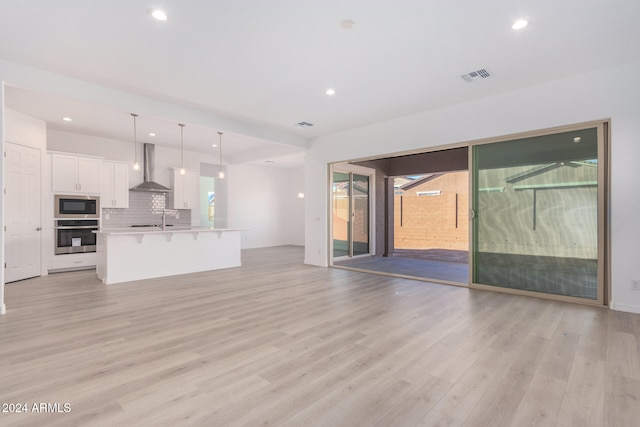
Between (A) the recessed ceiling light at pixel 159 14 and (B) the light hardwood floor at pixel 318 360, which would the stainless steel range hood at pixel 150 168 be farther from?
(A) the recessed ceiling light at pixel 159 14

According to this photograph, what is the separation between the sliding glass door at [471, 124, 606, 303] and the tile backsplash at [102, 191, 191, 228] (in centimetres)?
740

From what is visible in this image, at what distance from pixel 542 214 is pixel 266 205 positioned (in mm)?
8717

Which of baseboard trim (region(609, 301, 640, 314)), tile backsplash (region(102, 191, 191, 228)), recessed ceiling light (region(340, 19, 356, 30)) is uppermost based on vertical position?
recessed ceiling light (region(340, 19, 356, 30))

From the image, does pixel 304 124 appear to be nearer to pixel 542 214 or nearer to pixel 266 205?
pixel 542 214

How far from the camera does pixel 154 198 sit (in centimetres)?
841

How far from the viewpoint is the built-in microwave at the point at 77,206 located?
6397 mm

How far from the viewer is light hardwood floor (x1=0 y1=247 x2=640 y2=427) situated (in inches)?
72.7

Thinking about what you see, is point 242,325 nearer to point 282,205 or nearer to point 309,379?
point 309,379

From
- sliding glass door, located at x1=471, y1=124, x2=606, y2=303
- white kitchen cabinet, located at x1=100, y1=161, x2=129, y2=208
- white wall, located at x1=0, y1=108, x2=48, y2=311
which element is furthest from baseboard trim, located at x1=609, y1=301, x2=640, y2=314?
white wall, located at x1=0, y1=108, x2=48, y2=311

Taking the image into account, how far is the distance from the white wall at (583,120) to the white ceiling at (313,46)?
0.20 meters

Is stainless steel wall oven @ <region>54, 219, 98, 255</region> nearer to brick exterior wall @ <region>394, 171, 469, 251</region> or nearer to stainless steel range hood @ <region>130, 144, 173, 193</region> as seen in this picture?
stainless steel range hood @ <region>130, 144, 173, 193</region>

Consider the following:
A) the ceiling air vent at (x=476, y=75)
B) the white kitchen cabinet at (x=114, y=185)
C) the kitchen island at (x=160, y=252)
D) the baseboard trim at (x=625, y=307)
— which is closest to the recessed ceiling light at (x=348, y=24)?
the ceiling air vent at (x=476, y=75)

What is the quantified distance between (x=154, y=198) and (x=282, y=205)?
15.5ft

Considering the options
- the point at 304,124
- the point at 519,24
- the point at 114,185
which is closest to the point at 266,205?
Result: the point at 114,185
